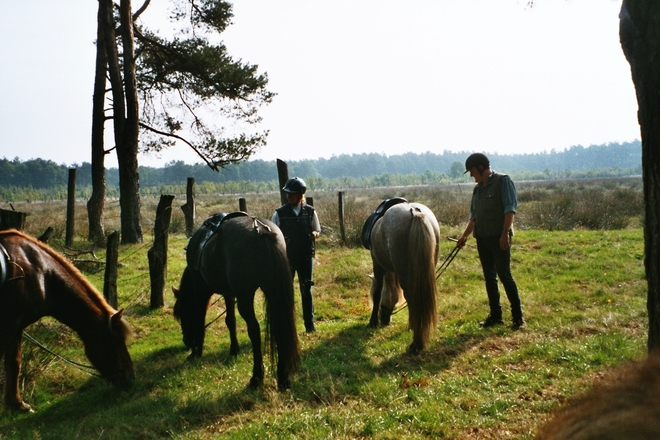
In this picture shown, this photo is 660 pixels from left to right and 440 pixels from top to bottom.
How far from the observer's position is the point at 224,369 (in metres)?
4.90

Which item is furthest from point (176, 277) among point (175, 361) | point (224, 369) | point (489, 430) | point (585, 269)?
point (585, 269)

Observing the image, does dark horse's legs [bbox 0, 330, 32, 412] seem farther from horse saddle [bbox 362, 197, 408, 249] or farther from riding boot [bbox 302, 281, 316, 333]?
horse saddle [bbox 362, 197, 408, 249]

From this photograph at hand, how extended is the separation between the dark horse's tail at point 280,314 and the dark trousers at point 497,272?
9.55 feet

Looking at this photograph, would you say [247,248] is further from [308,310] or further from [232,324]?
[308,310]

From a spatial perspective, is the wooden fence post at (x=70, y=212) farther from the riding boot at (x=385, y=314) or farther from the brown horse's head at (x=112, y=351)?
the riding boot at (x=385, y=314)

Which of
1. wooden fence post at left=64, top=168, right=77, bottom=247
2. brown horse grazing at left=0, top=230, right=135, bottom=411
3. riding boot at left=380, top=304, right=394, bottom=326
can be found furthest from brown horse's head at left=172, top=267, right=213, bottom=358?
wooden fence post at left=64, top=168, right=77, bottom=247

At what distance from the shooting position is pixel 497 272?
19.1ft

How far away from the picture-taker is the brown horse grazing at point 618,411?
979mm

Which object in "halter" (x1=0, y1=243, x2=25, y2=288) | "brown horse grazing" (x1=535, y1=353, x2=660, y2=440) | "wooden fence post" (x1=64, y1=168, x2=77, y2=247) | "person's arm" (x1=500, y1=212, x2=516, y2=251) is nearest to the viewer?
"brown horse grazing" (x1=535, y1=353, x2=660, y2=440)

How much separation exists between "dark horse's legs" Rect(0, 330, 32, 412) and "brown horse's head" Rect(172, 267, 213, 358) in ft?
5.46

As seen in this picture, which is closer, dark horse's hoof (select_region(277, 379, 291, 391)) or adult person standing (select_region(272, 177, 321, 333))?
dark horse's hoof (select_region(277, 379, 291, 391))

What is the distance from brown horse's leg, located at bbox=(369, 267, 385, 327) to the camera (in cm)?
629

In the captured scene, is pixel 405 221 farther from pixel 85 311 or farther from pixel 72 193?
pixel 72 193

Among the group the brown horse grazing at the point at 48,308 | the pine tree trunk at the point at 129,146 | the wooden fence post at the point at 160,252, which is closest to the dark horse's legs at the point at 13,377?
the brown horse grazing at the point at 48,308
